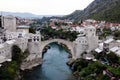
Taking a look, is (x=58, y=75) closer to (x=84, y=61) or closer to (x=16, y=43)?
(x=84, y=61)

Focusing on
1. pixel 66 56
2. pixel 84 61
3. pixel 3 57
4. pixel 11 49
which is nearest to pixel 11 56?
pixel 11 49

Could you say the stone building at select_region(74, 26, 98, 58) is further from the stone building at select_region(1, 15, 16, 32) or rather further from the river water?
the stone building at select_region(1, 15, 16, 32)

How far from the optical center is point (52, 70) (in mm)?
27641

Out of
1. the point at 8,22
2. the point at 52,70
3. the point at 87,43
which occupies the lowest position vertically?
the point at 52,70

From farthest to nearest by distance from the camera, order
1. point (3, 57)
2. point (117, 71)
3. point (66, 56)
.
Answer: point (66, 56), point (3, 57), point (117, 71)

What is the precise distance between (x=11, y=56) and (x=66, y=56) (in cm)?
968

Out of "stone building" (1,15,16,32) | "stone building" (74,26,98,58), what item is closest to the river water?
"stone building" (74,26,98,58)

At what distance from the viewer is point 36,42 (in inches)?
1201

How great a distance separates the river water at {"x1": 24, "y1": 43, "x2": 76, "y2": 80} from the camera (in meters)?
24.9

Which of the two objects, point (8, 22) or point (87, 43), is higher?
point (8, 22)

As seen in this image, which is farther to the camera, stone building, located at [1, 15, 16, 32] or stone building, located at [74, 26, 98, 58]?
stone building, located at [1, 15, 16, 32]

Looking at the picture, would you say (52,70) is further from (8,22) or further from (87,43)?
(8,22)

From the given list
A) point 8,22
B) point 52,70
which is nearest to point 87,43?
point 52,70

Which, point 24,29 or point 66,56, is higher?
point 24,29
